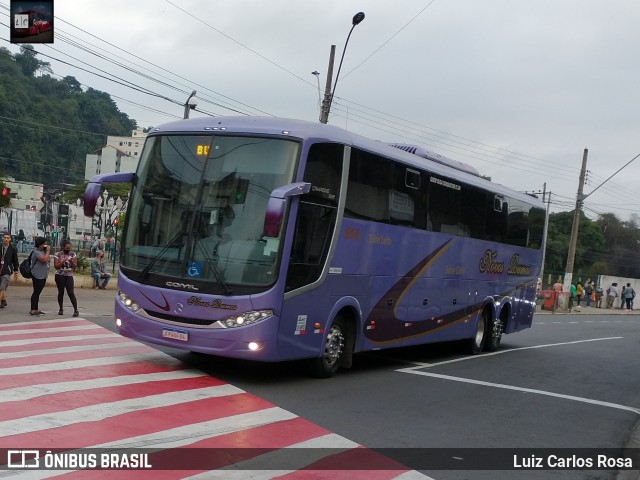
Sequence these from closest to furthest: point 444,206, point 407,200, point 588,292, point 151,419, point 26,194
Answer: point 151,419
point 407,200
point 444,206
point 588,292
point 26,194

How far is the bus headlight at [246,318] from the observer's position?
10523mm

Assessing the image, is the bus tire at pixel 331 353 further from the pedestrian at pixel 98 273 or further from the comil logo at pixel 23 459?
the pedestrian at pixel 98 273

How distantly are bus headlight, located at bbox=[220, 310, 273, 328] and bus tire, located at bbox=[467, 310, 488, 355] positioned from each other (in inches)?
344

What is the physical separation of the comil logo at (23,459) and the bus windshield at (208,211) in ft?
14.0

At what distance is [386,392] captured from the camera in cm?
1166

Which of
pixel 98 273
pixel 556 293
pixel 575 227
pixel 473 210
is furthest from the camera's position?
pixel 556 293

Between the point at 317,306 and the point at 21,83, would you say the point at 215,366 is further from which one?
the point at 21,83

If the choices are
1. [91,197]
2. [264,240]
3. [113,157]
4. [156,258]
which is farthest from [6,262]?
[113,157]

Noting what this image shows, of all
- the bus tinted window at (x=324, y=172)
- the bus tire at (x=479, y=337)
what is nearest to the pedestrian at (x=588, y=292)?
Answer: the bus tire at (x=479, y=337)

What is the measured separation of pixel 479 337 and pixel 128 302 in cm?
991

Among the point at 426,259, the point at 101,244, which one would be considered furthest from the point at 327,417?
the point at 101,244

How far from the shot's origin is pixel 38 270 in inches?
665

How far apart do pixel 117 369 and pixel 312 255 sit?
124 inches

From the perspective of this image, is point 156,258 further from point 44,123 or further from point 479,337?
point 44,123
